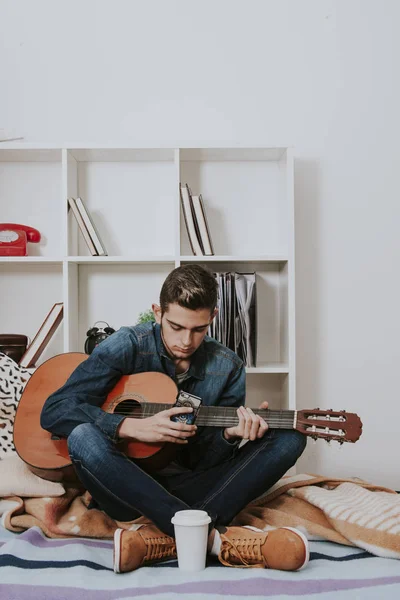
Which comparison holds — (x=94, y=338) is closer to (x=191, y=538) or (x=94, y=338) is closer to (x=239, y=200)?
(x=239, y=200)

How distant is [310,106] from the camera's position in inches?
104

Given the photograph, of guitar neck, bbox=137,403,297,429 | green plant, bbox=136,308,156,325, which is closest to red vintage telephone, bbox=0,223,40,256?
green plant, bbox=136,308,156,325

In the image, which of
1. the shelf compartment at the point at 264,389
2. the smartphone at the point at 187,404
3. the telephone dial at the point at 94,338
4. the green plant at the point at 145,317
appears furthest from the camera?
the shelf compartment at the point at 264,389

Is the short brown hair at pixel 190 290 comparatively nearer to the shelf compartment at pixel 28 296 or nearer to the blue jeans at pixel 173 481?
the blue jeans at pixel 173 481

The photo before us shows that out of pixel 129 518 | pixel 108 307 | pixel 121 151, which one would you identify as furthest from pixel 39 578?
pixel 121 151

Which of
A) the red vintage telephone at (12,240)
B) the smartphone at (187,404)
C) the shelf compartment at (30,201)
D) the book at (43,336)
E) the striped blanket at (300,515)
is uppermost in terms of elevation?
the shelf compartment at (30,201)

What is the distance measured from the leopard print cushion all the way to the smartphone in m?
0.66

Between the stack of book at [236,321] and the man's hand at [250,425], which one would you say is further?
the stack of book at [236,321]

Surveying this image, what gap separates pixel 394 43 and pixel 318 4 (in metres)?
0.34

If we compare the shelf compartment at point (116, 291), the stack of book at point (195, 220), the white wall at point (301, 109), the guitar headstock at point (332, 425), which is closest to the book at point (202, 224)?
the stack of book at point (195, 220)

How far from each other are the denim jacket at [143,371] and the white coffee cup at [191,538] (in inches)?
13.8

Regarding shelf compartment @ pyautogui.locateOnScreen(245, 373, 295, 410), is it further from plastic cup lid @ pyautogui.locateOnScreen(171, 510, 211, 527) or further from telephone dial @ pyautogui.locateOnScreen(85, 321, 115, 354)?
plastic cup lid @ pyautogui.locateOnScreen(171, 510, 211, 527)

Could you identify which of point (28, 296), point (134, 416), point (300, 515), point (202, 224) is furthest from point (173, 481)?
point (28, 296)

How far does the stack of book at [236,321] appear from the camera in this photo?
7.96 ft
